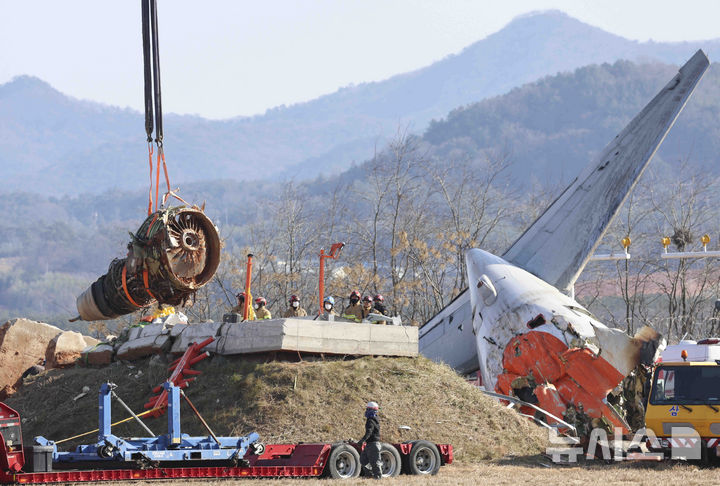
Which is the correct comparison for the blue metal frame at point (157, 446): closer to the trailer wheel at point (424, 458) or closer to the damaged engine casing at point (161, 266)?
the damaged engine casing at point (161, 266)

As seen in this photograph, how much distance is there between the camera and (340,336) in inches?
918

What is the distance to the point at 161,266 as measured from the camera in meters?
17.0

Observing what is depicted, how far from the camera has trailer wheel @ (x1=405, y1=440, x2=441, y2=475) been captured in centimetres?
1858

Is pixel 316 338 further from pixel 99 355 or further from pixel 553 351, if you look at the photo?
pixel 99 355

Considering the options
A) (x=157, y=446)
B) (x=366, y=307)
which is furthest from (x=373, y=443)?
(x=366, y=307)

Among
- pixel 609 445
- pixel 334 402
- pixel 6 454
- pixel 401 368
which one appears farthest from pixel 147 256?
pixel 609 445

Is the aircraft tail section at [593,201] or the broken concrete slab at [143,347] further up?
the aircraft tail section at [593,201]

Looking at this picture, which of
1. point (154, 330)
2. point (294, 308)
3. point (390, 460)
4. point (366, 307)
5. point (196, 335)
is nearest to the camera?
point (390, 460)

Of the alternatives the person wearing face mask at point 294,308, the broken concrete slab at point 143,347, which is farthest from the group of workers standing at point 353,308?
the broken concrete slab at point 143,347

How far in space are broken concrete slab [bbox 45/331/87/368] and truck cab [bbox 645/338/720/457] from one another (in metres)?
15.7

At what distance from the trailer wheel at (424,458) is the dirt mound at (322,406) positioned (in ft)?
7.96

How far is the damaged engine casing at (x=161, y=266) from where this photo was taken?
1702 cm

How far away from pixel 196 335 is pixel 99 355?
12.5ft

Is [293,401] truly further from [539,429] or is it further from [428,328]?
[428,328]
